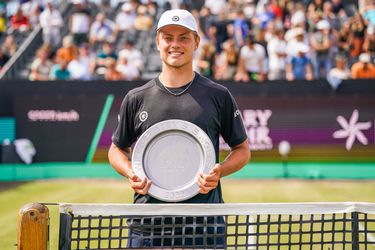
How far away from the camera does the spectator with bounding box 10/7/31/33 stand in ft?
79.5

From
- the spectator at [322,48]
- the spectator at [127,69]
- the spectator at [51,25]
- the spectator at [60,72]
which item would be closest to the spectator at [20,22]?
the spectator at [51,25]

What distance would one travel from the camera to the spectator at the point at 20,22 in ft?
79.5

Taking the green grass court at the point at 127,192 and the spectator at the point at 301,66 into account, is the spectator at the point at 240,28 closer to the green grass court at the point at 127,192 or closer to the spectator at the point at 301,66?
the spectator at the point at 301,66

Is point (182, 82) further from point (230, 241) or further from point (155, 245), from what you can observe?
point (230, 241)

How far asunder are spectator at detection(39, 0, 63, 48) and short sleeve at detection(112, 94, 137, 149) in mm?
18747

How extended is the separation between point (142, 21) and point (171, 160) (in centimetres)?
1911

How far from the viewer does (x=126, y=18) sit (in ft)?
75.6

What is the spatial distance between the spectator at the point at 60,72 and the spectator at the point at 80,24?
8.95ft

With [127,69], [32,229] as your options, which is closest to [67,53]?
[127,69]

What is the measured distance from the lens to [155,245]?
14.3ft

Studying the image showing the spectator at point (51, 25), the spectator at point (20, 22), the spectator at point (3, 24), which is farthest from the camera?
the spectator at point (3, 24)

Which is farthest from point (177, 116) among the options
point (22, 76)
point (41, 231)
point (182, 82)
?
point (22, 76)

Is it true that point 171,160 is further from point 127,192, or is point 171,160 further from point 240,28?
point 240,28

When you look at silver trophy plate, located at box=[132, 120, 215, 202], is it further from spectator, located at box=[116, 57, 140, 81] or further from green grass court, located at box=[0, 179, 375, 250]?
spectator, located at box=[116, 57, 140, 81]
